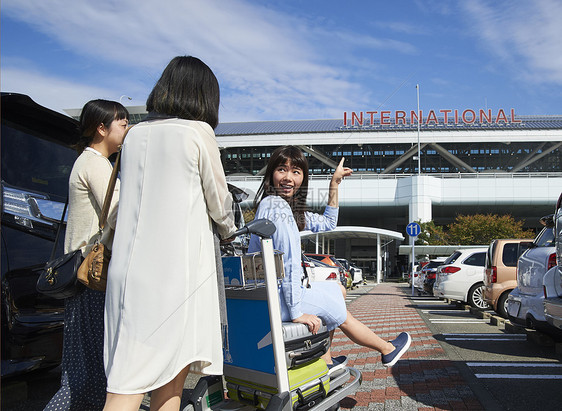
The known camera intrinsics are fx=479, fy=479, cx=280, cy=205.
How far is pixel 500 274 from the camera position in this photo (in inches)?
372

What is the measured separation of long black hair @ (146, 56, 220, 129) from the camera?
2.00 metres

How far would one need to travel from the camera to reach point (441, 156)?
50.7m

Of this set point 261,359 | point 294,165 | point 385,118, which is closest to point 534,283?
point 294,165

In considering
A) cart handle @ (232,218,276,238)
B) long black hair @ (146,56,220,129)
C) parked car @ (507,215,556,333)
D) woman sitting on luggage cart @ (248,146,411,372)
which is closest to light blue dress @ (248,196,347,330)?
woman sitting on luggage cart @ (248,146,411,372)

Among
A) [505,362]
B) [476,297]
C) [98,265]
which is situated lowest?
[476,297]

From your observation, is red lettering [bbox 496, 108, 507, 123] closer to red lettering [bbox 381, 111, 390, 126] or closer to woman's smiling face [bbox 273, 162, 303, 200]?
red lettering [bbox 381, 111, 390, 126]

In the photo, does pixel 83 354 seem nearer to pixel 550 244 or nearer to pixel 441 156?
pixel 550 244

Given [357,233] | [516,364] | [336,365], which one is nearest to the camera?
[336,365]

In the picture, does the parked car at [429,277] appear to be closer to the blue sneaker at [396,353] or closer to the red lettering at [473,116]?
the blue sneaker at [396,353]

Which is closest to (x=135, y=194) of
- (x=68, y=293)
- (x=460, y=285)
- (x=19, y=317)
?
(x=68, y=293)

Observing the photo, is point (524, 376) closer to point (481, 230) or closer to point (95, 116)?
point (95, 116)

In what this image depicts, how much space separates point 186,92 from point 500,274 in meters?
9.01

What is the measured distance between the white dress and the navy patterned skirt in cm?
53

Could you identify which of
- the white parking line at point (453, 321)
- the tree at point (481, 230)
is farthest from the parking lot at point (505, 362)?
the tree at point (481, 230)
